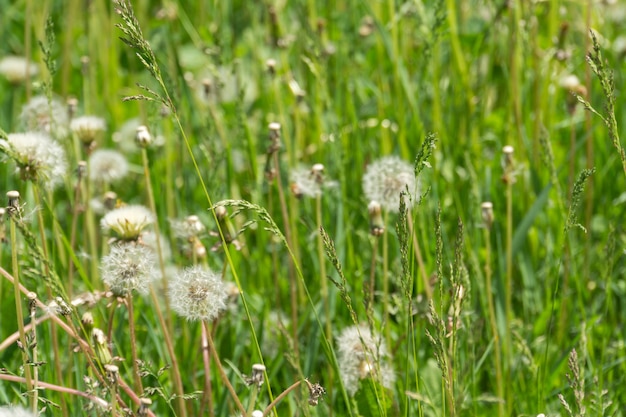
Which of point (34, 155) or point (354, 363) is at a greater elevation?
point (34, 155)

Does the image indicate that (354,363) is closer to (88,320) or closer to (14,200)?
(88,320)

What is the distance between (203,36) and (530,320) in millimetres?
1530

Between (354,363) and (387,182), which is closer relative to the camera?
(354,363)

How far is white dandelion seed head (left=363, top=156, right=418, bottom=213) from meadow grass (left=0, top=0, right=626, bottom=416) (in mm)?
11

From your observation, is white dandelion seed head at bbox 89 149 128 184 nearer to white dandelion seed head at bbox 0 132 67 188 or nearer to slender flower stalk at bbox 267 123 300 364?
slender flower stalk at bbox 267 123 300 364

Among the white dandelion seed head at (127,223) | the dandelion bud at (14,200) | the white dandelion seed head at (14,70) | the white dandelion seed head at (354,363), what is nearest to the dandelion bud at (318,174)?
the white dandelion seed head at (354,363)

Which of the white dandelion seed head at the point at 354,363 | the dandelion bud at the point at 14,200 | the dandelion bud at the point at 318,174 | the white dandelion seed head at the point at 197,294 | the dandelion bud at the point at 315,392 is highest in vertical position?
the dandelion bud at the point at 318,174

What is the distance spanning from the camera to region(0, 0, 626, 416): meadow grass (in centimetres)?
135

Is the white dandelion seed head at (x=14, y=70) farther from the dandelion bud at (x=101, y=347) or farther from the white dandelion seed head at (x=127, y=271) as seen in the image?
the dandelion bud at (x=101, y=347)

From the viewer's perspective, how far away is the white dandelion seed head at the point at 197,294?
138 cm

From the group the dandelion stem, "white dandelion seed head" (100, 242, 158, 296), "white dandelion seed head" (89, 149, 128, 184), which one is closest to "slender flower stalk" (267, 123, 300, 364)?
"white dandelion seed head" (100, 242, 158, 296)

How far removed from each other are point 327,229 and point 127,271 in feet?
2.74

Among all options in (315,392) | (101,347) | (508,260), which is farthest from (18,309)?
(508,260)

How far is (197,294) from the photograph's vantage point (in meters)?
1.39
